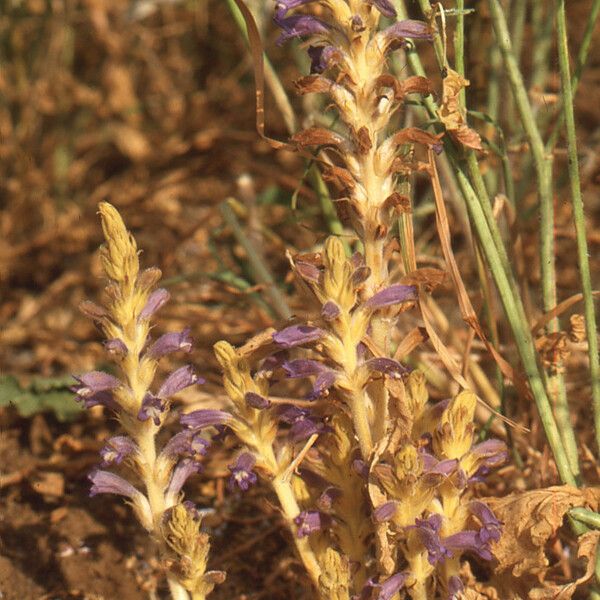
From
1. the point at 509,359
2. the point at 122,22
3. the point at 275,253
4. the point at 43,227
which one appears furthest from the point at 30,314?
the point at 509,359

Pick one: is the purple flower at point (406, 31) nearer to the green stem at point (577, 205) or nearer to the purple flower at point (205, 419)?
the green stem at point (577, 205)

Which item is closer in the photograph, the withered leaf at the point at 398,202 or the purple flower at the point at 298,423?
the withered leaf at the point at 398,202

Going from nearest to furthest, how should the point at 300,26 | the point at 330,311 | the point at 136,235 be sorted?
the point at 330,311, the point at 300,26, the point at 136,235

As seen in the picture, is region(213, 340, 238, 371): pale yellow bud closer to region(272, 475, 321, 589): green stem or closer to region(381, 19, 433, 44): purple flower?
region(272, 475, 321, 589): green stem

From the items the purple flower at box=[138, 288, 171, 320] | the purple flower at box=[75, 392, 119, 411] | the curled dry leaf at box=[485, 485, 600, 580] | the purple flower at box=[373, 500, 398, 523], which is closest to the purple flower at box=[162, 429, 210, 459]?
the purple flower at box=[75, 392, 119, 411]

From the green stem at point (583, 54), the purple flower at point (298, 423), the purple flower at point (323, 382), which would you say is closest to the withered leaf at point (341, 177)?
the purple flower at point (323, 382)

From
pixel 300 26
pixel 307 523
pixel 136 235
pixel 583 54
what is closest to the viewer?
pixel 300 26

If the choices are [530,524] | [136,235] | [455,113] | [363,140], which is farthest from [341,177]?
[136,235]

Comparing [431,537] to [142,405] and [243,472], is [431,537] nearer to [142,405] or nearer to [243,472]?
[243,472]
